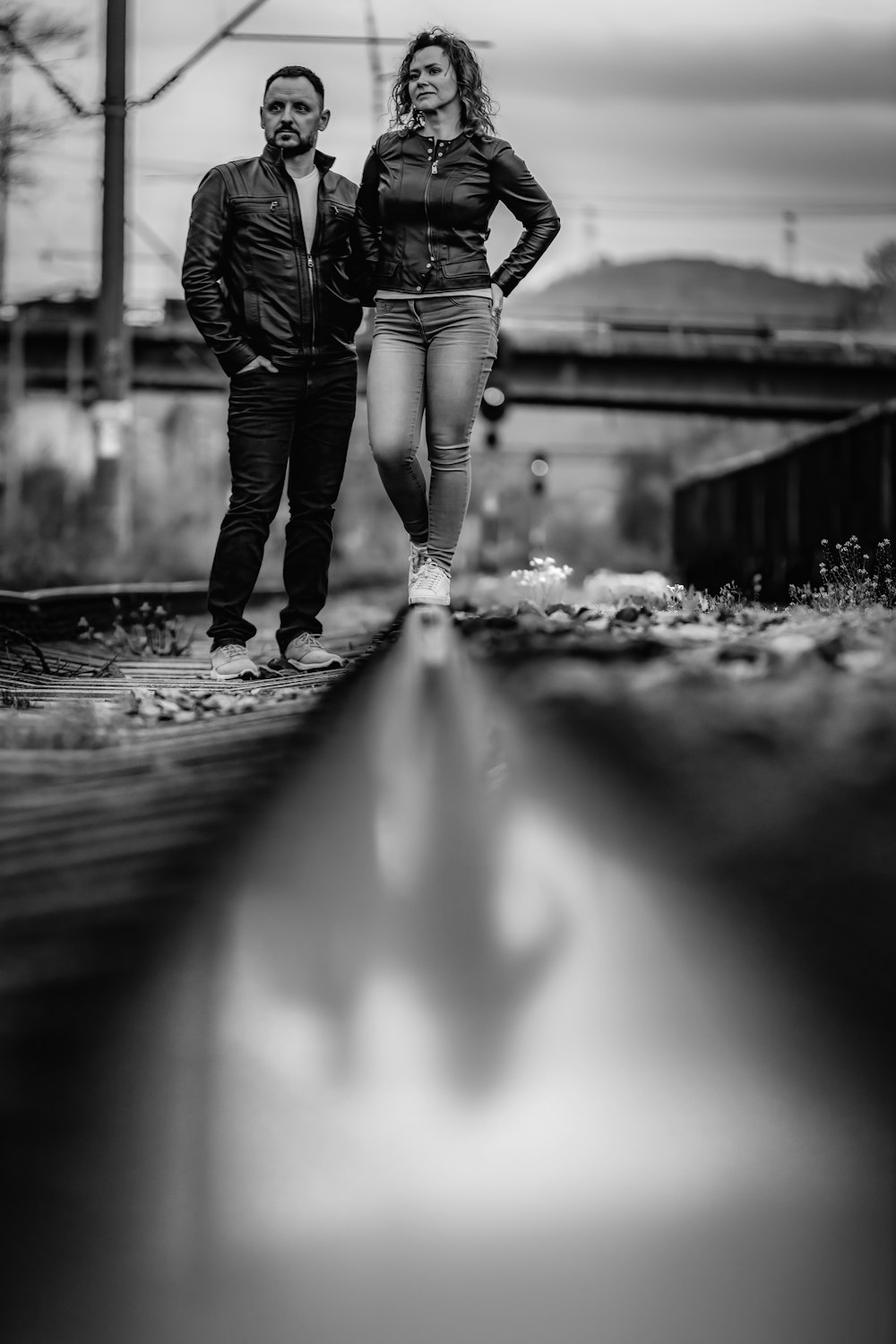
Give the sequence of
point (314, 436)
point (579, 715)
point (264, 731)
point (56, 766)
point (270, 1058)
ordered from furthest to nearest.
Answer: point (314, 436) < point (264, 731) < point (56, 766) < point (579, 715) < point (270, 1058)

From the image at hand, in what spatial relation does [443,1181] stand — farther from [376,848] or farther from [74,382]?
[74,382]

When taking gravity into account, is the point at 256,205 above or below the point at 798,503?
above

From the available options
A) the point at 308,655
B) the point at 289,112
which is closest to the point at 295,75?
the point at 289,112

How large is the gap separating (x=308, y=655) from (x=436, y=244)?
4.96 feet

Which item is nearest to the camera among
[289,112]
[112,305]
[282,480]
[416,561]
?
[289,112]

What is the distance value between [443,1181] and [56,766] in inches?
46.5

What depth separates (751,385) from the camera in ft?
142

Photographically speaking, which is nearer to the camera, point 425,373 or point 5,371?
point 425,373

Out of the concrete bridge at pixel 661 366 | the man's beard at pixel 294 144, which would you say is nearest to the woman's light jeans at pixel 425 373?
the man's beard at pixel 294 144

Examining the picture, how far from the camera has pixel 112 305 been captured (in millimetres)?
13875

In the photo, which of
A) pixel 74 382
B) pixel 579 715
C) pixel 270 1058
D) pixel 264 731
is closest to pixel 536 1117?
pixel 270 1058

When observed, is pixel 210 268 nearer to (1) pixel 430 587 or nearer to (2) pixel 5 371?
(1) pixel 430 587

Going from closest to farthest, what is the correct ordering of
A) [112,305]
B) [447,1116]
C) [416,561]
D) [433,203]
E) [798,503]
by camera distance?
[447,1116], [433,203], [416,561], [112,305], [798,503]

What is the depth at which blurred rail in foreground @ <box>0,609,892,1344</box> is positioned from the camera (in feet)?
7.15
